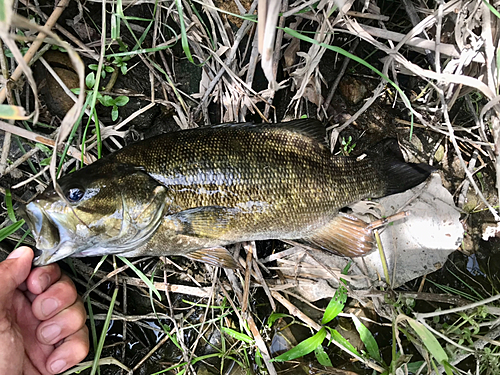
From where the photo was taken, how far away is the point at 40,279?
7.25ft

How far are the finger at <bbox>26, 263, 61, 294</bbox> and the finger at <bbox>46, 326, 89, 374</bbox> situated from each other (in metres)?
0.38

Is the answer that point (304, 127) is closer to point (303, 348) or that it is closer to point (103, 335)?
point (303, 348)

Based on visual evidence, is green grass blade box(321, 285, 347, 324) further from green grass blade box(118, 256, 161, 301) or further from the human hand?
the human hand

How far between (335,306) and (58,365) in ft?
6.12

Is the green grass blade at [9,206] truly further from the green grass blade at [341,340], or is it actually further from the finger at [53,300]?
the green grass blade at [341,340]

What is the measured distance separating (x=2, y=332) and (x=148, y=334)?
2.95 ft

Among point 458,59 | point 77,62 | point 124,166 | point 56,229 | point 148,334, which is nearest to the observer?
point 77,62

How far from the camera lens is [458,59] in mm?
2188

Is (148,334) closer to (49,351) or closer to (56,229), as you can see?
(49,351)

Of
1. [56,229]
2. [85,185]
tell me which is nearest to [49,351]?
[56,229]

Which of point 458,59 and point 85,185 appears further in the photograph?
point 458,59

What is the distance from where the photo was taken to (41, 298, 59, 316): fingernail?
222 cm

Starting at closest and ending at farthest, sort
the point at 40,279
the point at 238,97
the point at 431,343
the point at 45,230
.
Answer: the point at 45,230 → the point at 431,343 → the point at 40,279 → the point at 238,97

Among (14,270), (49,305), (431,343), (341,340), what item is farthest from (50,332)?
(431,343)
